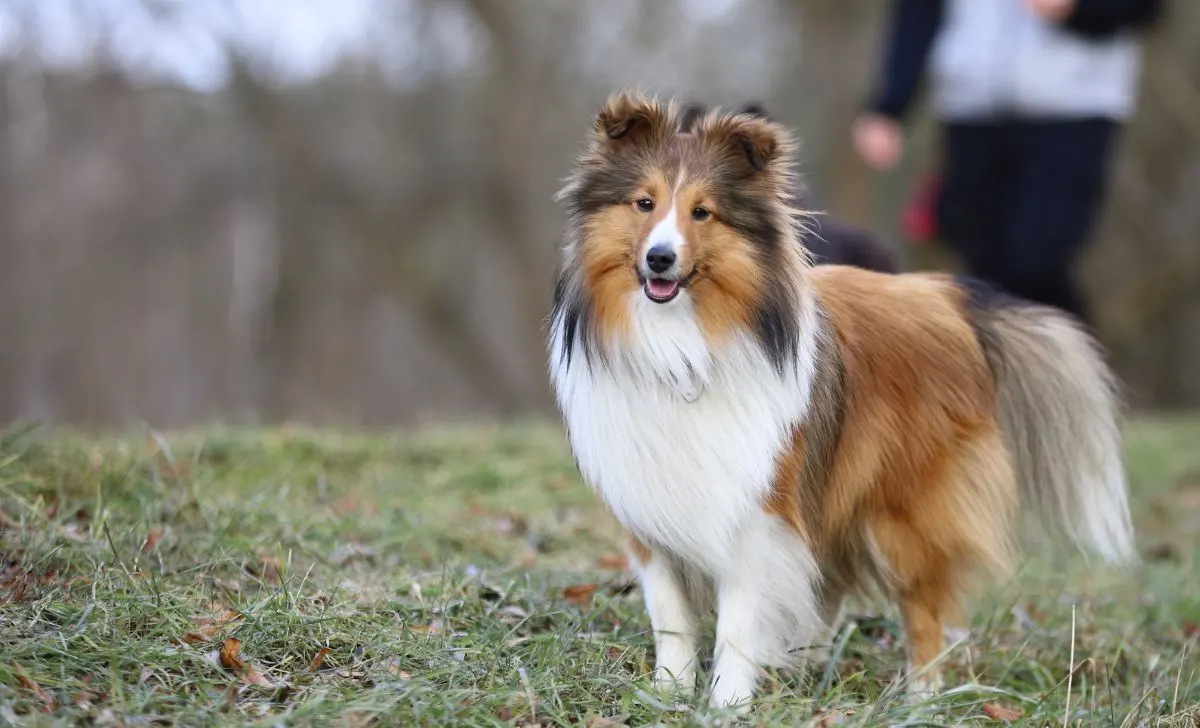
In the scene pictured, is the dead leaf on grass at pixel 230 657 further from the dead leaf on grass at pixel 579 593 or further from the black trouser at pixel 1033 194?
the black trouser at pixel 1033 194

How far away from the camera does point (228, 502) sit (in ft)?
14.6

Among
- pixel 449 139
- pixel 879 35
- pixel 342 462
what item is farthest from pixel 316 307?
pixel 342 462

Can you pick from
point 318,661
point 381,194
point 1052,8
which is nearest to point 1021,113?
point 1052,8

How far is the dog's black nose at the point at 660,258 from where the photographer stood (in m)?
3.37

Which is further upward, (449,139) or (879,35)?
(879,35)

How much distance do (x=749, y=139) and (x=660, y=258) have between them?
48 centimetres

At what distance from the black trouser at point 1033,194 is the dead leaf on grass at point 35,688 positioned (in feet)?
14.3

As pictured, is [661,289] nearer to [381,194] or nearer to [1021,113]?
[1021,113]

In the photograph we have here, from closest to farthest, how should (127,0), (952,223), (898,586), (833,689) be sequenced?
(833,689) < (898,586) < (952,223) < (127,0)

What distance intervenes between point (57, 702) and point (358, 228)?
13.2m

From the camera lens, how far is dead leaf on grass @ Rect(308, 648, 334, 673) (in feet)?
10.6

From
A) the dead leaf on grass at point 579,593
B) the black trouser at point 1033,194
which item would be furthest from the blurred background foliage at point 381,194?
the dead leaf on grass at point 579,593

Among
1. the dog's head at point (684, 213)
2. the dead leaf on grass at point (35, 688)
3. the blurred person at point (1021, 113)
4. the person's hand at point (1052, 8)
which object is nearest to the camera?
the dead leaf on grass at point (35, 688)

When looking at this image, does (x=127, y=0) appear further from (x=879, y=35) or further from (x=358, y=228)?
(x=879, y=35)
